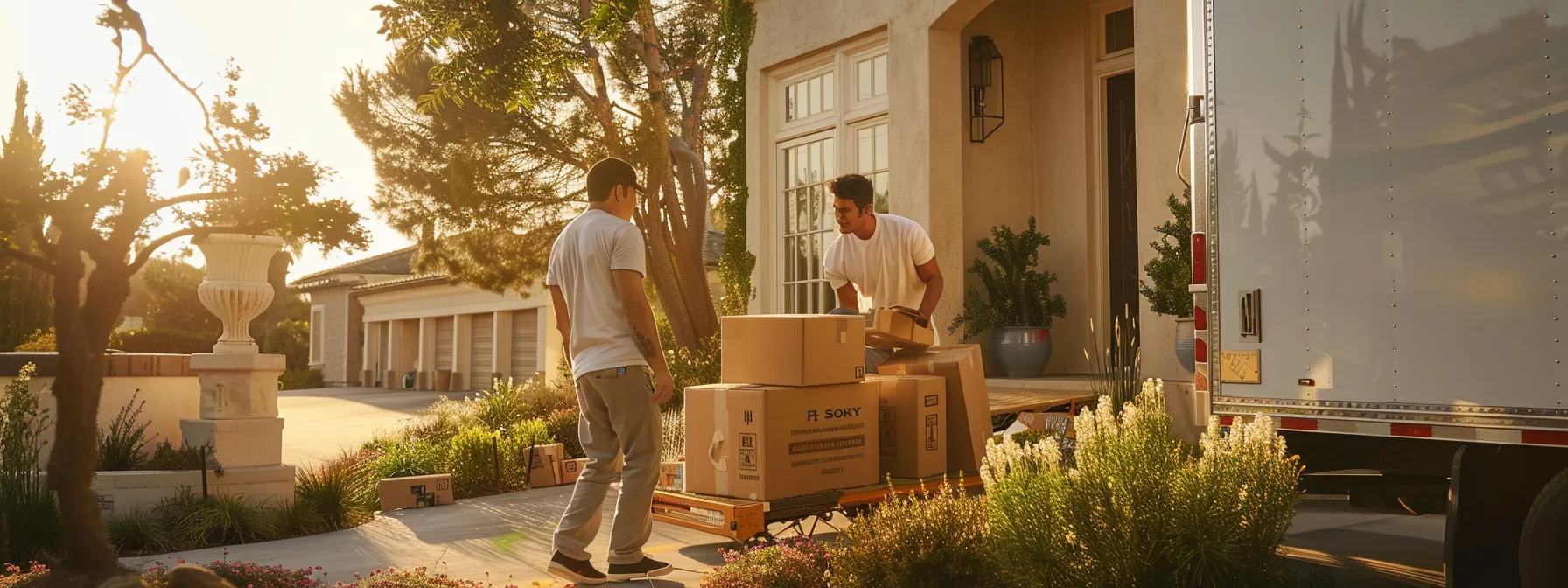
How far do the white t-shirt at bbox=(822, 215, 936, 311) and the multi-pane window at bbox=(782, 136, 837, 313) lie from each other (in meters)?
4.92

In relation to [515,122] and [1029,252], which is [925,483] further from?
[515,122]

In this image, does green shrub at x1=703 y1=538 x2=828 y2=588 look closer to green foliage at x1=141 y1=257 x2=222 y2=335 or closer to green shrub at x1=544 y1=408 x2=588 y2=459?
green shrub at x1=544 y1=408 x2=588 y2=459

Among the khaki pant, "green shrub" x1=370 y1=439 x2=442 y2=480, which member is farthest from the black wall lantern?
the khaki pant

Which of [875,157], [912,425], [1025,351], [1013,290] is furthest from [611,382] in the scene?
[875,157]

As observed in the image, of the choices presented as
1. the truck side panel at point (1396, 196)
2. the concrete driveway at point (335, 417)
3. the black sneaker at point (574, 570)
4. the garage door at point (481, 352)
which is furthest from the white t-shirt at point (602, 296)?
the garage door at point (481, 352)

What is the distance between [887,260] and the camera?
644 cm

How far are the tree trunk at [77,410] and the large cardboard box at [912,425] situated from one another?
11.3 ft

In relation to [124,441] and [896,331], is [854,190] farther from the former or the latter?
[124,441]

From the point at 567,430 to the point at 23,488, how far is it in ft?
16.8

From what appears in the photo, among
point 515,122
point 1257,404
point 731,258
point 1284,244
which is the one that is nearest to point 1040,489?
point 1257,404

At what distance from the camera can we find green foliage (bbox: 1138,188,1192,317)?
7906mm

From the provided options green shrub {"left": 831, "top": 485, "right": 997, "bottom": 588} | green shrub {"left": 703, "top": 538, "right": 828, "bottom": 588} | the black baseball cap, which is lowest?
green shrub {"left": 703, "top": 538, "right": 828, "bottom": 588}

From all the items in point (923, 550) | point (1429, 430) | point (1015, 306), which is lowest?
point (923, 550)

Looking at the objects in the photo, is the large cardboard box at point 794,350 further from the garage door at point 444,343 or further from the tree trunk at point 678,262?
the garage door at point 444,343
